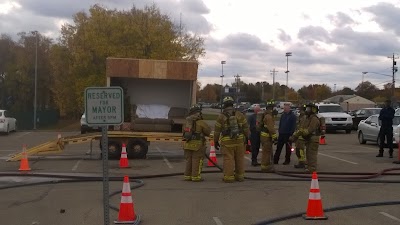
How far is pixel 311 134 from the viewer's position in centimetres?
1444

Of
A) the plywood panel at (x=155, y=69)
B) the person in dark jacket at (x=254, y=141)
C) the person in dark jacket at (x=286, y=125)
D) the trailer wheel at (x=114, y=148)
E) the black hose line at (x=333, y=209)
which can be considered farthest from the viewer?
the plywood panel at (x=155, y=69)

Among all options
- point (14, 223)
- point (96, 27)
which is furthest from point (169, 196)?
point (96, 27)

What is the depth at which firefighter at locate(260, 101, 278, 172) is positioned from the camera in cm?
1474

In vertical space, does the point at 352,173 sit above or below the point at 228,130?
below

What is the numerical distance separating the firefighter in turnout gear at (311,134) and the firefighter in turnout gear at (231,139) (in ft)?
6.98

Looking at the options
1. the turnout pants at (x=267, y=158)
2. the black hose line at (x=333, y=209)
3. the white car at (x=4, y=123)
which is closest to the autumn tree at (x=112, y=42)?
the white car at (x=4, y=123)

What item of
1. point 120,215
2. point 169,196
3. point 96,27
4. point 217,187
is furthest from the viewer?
point 96,27

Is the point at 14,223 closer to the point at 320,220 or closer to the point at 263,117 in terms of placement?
the point at 320,220

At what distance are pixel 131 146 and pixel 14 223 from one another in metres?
9.96

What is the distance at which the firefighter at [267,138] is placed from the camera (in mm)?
14742

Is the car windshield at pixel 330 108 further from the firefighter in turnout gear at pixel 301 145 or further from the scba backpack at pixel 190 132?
the scba backpack at pixel 190 132

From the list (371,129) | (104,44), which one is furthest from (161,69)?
(104,44)

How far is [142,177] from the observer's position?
523 inches

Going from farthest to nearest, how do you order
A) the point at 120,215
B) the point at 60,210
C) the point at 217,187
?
the point at 217,187 → the point at 60,210 → the point at 120,215
